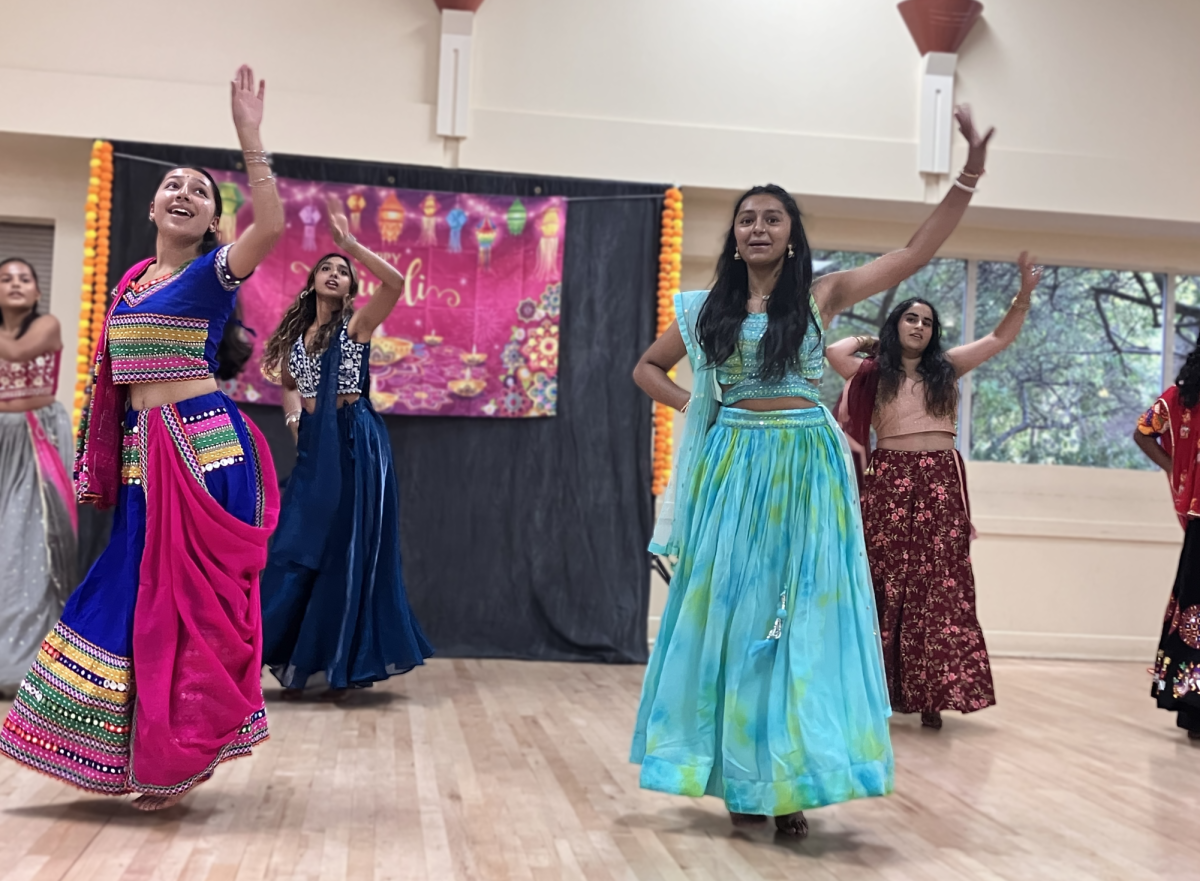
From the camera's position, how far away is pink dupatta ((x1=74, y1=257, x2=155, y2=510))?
2.72 metres

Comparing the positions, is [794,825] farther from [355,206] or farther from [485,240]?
[355,206]

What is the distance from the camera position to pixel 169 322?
268 cm

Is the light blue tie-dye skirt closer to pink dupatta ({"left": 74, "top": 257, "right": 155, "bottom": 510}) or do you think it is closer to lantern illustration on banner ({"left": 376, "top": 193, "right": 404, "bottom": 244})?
pink dupatta ({"left": 74, "top": 257, "right": 155, "bottom": 510})

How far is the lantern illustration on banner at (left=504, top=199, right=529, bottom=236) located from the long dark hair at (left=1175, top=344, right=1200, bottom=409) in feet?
9.37

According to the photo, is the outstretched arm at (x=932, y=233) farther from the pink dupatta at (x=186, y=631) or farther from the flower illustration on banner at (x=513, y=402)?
the flower illustration on banner at (x=513, y=402)

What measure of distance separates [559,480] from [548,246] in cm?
108

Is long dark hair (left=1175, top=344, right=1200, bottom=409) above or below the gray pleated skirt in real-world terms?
above

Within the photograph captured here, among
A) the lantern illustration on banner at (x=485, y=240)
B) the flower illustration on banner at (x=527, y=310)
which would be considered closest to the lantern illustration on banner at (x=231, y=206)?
the lantern illustration on banner at (x=485, y=240)

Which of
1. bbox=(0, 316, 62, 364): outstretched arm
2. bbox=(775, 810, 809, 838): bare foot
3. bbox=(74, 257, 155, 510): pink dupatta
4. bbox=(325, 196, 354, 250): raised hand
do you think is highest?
bbox=(325, 196, 354, 250): raised hand

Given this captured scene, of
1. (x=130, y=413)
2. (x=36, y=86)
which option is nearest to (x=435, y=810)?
(x=130, y=413)

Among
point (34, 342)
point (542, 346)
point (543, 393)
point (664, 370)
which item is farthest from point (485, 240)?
point (664, 370)

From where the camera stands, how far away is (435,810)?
9.26 ft

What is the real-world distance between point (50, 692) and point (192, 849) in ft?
1.62

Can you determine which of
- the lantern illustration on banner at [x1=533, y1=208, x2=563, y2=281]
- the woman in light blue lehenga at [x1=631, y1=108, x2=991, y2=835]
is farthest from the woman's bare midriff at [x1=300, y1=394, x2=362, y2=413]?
the woman in light blue lehenga at [x1=631, y1=108, x2=991, y2=835]
